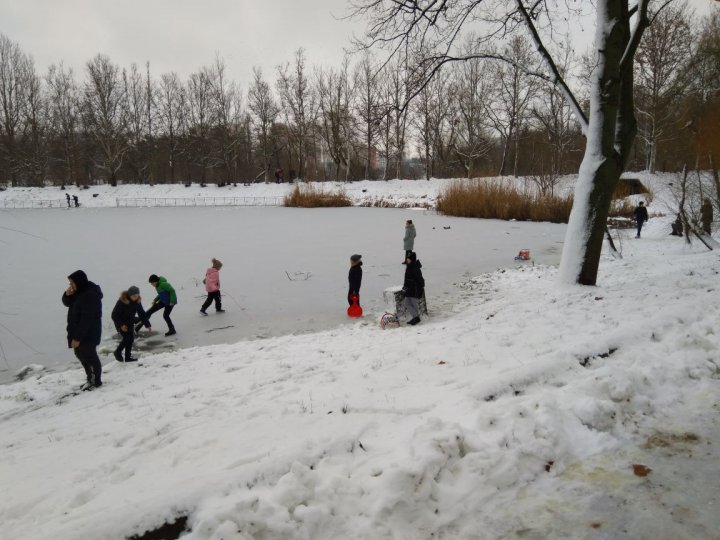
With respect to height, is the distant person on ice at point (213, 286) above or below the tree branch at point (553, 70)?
below

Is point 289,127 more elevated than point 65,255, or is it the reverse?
point 289,127

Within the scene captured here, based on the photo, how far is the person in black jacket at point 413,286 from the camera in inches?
306

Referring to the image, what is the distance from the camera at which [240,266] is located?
13.4m

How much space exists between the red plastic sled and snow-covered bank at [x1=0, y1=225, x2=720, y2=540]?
2.62 meters

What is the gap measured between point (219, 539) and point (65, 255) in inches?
622

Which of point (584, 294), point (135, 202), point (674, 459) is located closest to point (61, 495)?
point (674, 459)

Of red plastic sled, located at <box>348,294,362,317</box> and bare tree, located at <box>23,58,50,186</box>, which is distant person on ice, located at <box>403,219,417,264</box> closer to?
red plastic sled, located at <box>348,294,362,317</box>

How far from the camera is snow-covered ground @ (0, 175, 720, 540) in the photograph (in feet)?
8.12

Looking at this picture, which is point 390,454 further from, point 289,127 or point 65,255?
point 289,127

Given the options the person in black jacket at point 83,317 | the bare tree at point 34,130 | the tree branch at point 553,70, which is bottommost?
the person in black jacket at point 83,317

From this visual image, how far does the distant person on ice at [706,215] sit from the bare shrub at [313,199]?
984 inches

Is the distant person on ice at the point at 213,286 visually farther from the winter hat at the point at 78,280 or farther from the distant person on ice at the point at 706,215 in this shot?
the distant person on ice at the point at 706,215

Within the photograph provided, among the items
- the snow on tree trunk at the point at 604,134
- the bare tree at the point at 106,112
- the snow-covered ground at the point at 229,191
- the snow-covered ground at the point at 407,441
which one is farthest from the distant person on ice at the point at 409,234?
the bare tree at the point at 106,112

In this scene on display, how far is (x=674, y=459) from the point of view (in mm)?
2861
